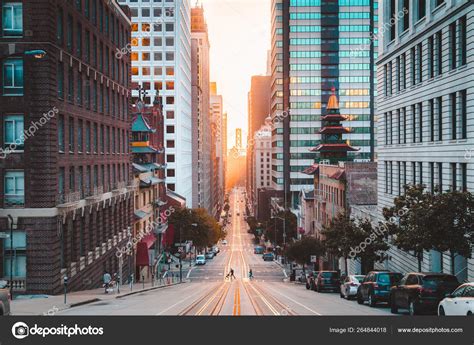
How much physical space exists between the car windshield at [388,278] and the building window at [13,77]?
64.9 feet

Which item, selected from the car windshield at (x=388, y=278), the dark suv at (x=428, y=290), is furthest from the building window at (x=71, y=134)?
the dark suv at (x=428, y=290)

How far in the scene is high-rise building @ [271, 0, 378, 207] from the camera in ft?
478

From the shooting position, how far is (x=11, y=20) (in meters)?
31.7

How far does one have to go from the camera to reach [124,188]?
5453 centimetres

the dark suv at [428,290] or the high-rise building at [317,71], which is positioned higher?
the high-rise building at [317,71]

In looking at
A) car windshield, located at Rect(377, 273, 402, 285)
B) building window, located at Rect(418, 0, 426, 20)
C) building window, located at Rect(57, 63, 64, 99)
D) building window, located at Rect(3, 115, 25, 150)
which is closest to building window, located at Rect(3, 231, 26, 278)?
building window, located at Rect(3, 115, 25, 150)

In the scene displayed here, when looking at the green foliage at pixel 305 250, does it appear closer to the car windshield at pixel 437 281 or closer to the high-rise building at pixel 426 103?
the high-rise building at pixel 426 103

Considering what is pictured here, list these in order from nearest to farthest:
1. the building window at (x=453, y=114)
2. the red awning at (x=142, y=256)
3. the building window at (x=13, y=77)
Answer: the building window at (x=13, y=77) → the building window at (x=453, y=114) → the red awning at (x=142, y=256)

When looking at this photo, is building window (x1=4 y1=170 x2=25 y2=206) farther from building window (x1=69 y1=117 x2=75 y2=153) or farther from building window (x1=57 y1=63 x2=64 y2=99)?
building window (x1=69 y1=117 x2=75 y2=153)

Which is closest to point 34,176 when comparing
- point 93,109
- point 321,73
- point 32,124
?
point 32,124

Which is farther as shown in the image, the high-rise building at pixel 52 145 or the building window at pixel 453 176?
the building window at pixel 453 176

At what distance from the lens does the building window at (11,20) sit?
104ft
